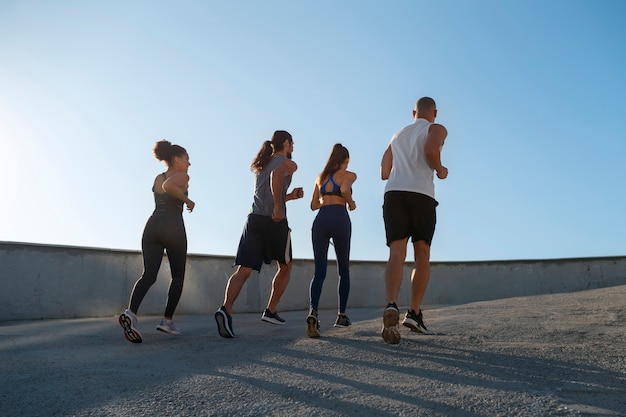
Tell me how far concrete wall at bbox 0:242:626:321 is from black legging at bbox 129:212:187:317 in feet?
15.2

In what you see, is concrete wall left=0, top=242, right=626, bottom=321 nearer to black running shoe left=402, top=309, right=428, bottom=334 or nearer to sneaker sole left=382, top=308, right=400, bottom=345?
black running shoe left=402, top=309, right=428, bottom=334

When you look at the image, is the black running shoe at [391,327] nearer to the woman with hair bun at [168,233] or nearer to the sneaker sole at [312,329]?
the sneaker sole at [312,329]

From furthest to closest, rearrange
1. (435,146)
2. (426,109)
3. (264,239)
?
1. (264,239)
2. (426,109)
3. (435,146)

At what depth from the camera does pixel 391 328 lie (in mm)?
4047

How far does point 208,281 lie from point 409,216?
677cm

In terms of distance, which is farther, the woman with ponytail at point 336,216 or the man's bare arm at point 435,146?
the woman with ponytail at point 336,216

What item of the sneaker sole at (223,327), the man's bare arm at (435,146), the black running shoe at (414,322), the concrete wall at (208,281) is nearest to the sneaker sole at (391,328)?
the black running shoe at (414,322)

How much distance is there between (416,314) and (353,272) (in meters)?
8.11

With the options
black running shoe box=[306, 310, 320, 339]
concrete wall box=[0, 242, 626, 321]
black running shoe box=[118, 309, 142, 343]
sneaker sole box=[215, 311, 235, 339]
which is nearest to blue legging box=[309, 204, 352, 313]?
black running shoe box=[306, 310, 320, 339]

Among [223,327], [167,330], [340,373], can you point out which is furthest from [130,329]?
[340,373]

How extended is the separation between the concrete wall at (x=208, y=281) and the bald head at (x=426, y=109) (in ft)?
21.7

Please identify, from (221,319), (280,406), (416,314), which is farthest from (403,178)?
(280,406)

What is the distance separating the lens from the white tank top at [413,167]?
14.7ft

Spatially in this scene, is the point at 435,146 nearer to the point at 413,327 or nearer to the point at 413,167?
the point at 413,167
